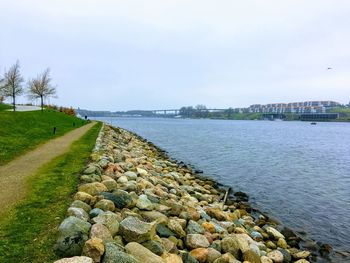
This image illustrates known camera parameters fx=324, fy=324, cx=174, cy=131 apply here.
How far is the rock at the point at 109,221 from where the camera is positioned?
8.35 meters

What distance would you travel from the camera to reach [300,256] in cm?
1227

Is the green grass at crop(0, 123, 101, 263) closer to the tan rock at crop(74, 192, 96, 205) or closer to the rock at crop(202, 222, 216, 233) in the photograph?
the tan rock at crop(74, 192, 96, 205)

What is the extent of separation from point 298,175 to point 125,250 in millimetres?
24885

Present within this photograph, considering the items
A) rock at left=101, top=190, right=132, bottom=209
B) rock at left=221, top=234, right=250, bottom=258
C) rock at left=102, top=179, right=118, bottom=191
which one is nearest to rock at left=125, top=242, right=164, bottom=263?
rock at left=101, top=190, right=132, bottom=209

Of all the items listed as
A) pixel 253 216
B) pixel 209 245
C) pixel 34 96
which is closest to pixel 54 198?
pixel 209 245

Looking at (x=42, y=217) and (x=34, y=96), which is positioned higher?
(x=34, y=96)

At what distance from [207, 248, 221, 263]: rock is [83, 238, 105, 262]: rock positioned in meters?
3.68

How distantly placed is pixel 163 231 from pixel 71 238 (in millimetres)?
3122

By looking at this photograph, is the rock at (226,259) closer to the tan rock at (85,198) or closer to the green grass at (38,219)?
the tan rock at (85,198)

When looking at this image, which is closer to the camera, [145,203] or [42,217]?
[42,217]

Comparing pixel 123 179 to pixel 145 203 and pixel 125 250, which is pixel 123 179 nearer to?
pixel 145 203

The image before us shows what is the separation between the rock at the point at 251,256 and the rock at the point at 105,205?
173 inches

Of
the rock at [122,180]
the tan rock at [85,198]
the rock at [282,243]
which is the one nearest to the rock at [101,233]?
the tan rock at [85,198]

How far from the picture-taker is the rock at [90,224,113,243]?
7693 mm
